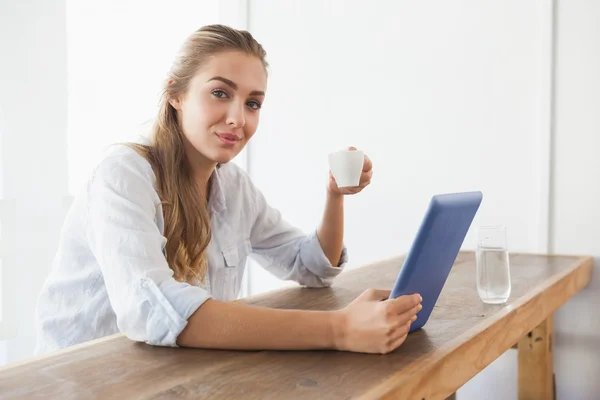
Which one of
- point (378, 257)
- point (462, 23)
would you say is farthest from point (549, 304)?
point (462, 23)

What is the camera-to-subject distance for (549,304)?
1504 mm

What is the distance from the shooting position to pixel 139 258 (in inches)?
40.8

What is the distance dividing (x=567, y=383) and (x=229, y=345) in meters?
1.55

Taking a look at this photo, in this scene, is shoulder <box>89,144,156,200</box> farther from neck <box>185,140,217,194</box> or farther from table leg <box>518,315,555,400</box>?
table leg <box>518,315,555,400</box>

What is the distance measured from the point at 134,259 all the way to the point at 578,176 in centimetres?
156

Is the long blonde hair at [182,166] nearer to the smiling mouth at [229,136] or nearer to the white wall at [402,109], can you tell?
the smiling mouth at [229,136]

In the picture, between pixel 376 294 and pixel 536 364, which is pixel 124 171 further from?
pixel 536 364

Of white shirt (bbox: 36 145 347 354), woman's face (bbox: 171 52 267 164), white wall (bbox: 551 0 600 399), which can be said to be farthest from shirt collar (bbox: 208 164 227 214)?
white wall (bbox: 551 0 600 399)

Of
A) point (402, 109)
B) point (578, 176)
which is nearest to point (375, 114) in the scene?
point (402, 109)

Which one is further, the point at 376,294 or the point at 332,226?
the point at 332,226

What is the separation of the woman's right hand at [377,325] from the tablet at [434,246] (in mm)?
24

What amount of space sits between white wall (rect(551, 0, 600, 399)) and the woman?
90 centimetres

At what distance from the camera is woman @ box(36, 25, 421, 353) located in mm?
969

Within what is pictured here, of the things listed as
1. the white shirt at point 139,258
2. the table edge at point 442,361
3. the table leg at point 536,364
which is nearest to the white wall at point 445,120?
the table leg at point 536,364
